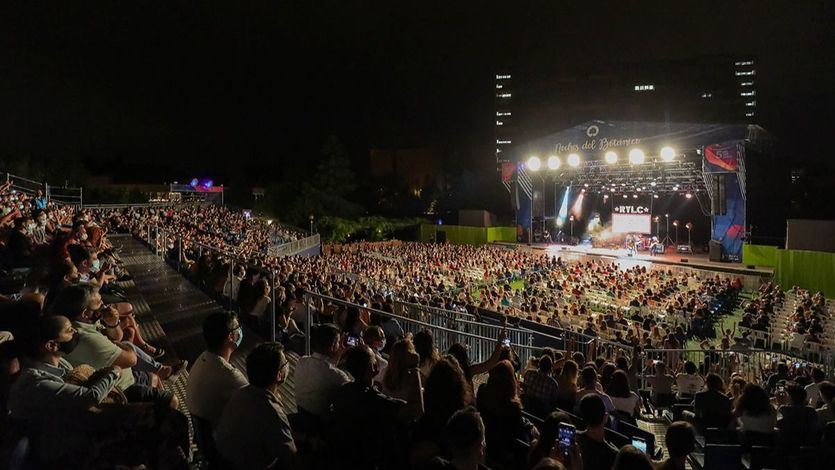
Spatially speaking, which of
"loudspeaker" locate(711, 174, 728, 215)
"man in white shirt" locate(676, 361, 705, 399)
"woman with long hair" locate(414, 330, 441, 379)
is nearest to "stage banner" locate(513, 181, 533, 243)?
"loudspeaker" locate(711, 174, 728, 215)

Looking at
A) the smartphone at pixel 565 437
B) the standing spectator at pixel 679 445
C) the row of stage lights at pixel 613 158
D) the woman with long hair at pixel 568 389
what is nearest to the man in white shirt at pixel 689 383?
the woman with long hair at pixel 568 389

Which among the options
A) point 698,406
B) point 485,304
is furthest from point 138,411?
point 485,304

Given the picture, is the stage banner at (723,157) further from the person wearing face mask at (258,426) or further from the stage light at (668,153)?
the person wearing face mask at (258,426)

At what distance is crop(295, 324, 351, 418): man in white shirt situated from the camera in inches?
130

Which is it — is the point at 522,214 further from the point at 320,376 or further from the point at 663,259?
the point at 320,376

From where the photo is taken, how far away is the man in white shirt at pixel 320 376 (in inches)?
130

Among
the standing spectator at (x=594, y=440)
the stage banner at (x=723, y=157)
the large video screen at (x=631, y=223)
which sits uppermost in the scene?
the stage banner at (x=723, y=157)

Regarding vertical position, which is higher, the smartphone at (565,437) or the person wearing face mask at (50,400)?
the person wearing face mask at (50,400)

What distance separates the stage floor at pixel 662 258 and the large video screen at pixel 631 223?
2.36 metres

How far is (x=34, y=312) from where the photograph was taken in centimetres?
309

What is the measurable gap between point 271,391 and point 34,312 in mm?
1424

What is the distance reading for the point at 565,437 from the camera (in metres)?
3.39

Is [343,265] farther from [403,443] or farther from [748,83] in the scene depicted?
[748,83]

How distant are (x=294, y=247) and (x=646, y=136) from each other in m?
19.1
